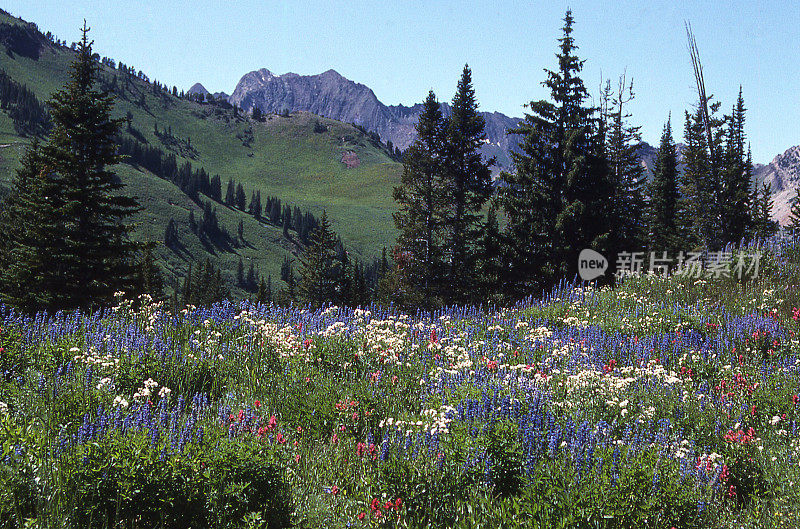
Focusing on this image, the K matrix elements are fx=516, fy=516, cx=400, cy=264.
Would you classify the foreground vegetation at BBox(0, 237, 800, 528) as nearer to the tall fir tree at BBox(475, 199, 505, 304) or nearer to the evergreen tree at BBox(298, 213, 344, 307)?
the tall fir tree at BBox(475, 199, 505, 304)

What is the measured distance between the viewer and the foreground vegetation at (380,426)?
3.64 meters

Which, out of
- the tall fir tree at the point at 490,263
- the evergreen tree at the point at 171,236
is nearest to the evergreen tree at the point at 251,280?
the evergreen tree at the point at 171,236

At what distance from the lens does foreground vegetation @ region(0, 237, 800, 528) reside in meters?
3.64

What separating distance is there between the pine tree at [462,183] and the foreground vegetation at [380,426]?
24206mm

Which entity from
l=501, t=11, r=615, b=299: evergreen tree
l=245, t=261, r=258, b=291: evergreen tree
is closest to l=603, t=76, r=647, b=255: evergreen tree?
l=501, t=11, r=615, b=299: evergreen tree

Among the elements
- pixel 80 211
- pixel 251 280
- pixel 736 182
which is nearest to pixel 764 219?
pixel 736 182

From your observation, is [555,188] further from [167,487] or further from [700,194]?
[167,487]

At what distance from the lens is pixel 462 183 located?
111ft

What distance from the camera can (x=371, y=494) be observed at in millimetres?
4293

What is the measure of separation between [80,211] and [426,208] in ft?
64.6

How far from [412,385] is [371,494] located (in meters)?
2.36

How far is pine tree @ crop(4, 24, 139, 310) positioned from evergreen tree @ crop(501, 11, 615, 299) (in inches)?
828

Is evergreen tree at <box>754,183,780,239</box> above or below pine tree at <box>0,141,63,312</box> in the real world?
above

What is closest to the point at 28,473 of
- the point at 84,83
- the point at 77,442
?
the point at 77,442
